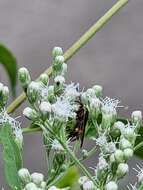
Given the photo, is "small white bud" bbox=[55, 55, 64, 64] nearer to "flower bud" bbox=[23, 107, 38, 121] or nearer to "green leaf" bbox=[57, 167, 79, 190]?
"flower bud" bbox=[23, 107, 38, 121]

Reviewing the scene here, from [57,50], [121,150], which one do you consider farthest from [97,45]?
[121,150]

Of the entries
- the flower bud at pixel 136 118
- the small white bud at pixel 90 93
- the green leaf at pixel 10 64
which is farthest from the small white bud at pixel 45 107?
the green leaf at pixel 10 64

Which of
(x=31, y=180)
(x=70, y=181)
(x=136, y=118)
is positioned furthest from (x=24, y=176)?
(x=70, y=181)

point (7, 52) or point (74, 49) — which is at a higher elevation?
point (7, 52)

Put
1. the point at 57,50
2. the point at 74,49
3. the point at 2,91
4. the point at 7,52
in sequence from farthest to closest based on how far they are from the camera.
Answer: the point at 7,52, the point at 74,49, the point at 57,50, the point at 2,91

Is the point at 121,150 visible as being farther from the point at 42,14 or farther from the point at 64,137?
the point at 42,14

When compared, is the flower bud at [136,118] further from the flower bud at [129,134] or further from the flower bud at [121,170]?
the flower bud at [121,170]

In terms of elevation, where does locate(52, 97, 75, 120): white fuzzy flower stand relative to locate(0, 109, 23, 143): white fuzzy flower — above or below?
below

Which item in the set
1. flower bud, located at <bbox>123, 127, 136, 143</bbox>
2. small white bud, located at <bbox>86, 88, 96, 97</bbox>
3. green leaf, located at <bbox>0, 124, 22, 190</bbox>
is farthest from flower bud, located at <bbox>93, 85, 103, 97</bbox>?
green leaf, located at <bbox>0, 124, 22, 190</bbox>
